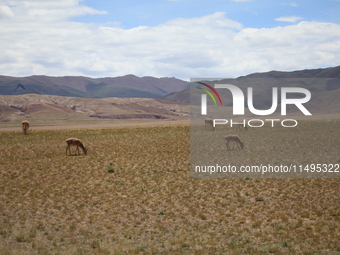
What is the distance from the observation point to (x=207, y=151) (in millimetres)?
31484

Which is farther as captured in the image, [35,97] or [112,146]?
[35,97]

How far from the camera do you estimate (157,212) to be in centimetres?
1570

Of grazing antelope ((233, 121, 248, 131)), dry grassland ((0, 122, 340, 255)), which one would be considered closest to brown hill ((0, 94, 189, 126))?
grazing antelope ((233, 121, 248, 131))

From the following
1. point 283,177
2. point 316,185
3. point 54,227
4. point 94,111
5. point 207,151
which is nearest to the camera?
point 54,227

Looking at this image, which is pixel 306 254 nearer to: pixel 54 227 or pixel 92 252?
pixel 92 252

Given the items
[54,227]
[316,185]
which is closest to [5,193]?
[54,227]

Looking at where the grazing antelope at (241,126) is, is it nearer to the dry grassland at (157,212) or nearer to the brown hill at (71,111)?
the dry grassland at (157,212)

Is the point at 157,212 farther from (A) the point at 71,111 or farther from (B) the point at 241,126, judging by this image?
(A) the point at 71,111

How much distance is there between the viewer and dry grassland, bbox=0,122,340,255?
37.7ft

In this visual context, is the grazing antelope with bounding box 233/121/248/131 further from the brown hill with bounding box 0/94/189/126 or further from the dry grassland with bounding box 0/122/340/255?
the brown hill with bounding box 0/94/189/126

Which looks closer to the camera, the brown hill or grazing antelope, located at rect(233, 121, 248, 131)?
grazing antelope, located at rect(233, 121, 248, 131)

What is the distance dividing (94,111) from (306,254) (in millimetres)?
151093

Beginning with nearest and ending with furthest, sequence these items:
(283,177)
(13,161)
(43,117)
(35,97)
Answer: (283,177) < (13,161) < (43,117) < (35,97)

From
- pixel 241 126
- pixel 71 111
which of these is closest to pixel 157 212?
pixel 241 126
